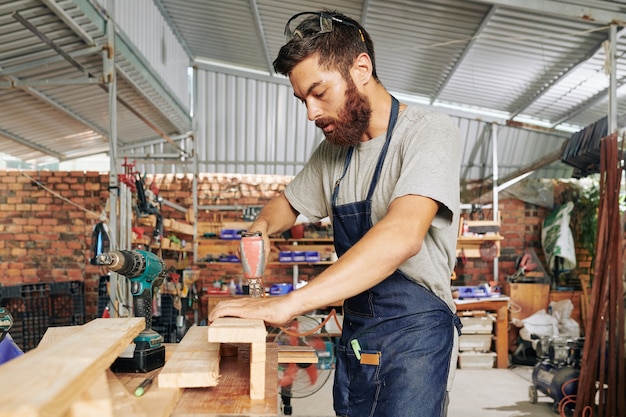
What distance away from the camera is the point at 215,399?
118cm

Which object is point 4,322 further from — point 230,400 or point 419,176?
point 419,176

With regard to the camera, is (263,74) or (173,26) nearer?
(173,26)

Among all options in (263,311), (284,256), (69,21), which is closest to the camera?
(263,311)

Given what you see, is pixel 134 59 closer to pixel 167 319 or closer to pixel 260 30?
pixel 260 30

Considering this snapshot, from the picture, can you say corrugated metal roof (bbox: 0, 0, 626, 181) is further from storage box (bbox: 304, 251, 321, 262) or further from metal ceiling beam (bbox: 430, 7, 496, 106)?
storage box (bbox: 304, 251, 321, 262)

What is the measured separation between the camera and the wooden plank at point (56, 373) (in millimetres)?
646

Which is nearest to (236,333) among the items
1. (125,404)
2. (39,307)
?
(125,404)

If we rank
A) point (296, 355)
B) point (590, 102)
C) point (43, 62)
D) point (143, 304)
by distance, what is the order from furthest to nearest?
1. point (590, 102)
2. point (43, 62)
3. point (296, 355)
4. point (143, 304)

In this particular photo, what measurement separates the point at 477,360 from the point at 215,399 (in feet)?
19.8

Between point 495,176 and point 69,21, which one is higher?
point 69,21

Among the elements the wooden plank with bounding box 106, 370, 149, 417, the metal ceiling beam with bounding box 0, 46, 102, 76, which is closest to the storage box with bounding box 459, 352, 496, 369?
the metal ceiling beam with bounding box 0, 46, 102, 76

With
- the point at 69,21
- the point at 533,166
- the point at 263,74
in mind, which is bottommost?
the point at 533,166

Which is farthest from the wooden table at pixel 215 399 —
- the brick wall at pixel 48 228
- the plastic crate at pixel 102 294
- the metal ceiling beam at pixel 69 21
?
the brick wall at pixel 48 228

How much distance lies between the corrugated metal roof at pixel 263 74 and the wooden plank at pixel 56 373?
3.15 meters
